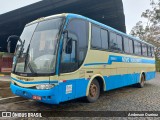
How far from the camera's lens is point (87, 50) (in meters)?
7.06

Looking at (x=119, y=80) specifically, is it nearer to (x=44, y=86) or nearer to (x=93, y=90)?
(x=93, y=90)

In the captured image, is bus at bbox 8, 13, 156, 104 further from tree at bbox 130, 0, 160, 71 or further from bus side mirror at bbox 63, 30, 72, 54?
tree at bbox 130, 0, 160, 71

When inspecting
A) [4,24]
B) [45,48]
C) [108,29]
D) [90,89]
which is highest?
[4,24]

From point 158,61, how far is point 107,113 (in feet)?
117

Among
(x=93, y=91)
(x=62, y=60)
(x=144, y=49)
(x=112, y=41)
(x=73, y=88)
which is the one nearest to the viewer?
(x=62, y=60)

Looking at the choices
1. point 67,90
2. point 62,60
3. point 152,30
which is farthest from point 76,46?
point 152,30

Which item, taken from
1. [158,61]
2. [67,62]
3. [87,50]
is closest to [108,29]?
[87,50]

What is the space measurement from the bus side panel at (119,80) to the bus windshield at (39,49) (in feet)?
10.7

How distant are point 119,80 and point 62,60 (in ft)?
15.0

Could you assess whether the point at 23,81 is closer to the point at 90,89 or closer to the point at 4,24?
the point at 90,89

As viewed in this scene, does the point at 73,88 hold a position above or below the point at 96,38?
below

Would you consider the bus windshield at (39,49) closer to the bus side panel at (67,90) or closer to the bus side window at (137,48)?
the bus side panel at (67,90)

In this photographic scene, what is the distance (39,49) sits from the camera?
595 cm

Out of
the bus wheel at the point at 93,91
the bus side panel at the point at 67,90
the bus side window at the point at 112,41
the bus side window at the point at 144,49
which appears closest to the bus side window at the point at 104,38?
the bus side window at the point at 112,41
